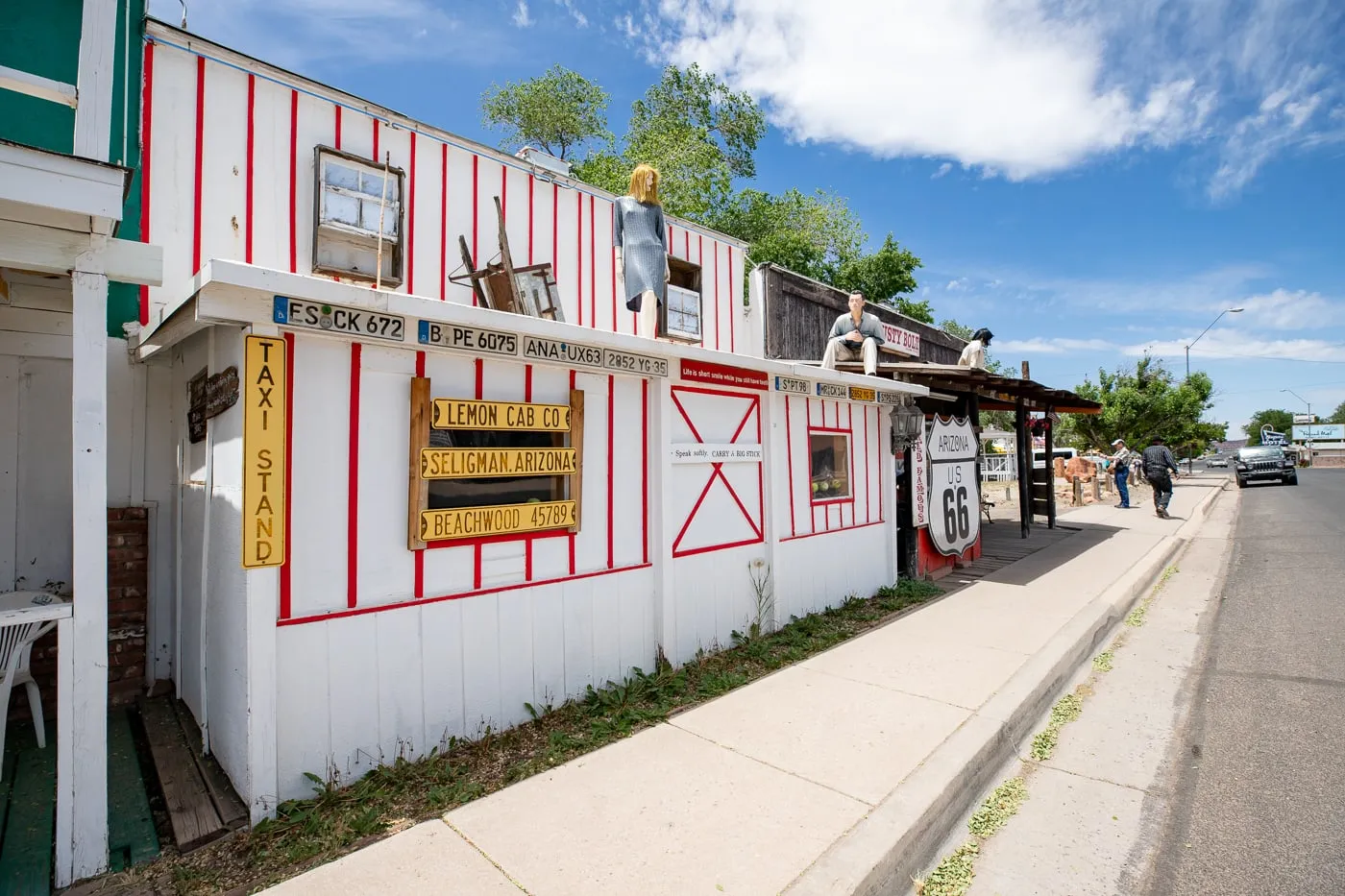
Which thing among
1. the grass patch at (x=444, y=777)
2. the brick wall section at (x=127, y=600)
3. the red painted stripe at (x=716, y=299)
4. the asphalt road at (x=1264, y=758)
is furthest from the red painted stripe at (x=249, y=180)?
the asphalt road at (x=1264, y=758)

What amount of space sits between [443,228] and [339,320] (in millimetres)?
3084

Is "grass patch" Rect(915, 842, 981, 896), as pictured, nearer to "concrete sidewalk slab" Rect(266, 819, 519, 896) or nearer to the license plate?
"concrete sidewalk slab" Rect(266, 819, 519, 896)

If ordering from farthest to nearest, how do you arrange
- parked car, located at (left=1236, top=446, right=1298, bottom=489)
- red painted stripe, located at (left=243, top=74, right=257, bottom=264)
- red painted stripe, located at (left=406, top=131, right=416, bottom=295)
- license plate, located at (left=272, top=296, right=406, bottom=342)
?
parked car, located at (left=1236, top=446, right=1298, bottom=489) < red painted stripe, located at (left=406, top=131, right=416, bottom=295) < red painted stripe, located at (left=243, top=74, right=257, bottom=264) < license plate, located at (left=272, top=296, right=406, bottom=342)

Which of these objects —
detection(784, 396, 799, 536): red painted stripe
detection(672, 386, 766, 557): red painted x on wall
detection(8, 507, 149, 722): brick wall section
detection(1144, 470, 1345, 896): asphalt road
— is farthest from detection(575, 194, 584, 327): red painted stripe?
detection(1144, 470, 1345, 896): asphalt road

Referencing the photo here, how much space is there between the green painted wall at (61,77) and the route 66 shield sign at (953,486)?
27.9 ft

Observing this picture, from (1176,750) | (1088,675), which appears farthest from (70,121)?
(1088,675)

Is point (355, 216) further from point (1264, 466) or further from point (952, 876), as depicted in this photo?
point (1264, 466)

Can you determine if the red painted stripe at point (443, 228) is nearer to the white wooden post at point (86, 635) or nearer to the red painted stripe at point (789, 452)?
the white wooden post at point (86, 635)

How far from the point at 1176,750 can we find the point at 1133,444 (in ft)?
107

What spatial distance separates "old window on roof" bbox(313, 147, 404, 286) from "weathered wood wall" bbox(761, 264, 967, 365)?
5.47 m

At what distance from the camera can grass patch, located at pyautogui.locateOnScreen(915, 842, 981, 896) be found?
8.98 feet

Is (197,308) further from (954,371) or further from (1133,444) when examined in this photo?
(1133,444)

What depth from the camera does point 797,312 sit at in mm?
10281

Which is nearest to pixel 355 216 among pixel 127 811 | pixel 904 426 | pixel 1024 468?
pixel 127 811
